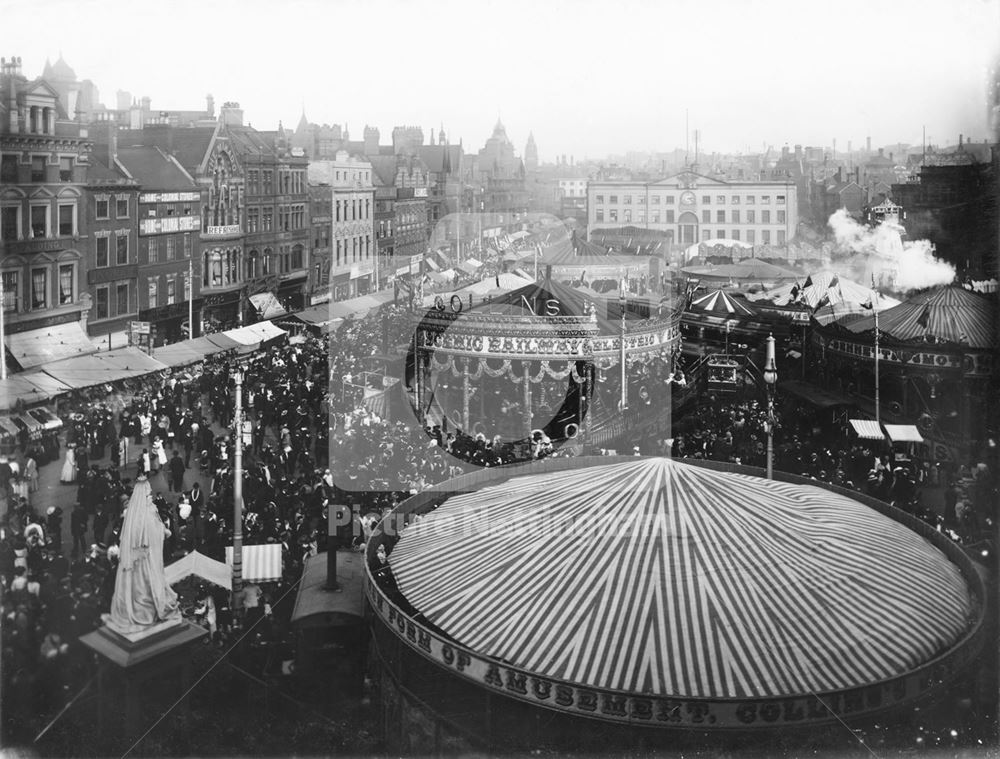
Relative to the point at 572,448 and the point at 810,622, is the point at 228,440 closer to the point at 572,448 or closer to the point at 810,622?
the point at 572,448

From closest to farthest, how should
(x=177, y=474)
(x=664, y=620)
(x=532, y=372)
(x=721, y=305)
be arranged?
(x=664, y=620), (x=177, y=474), (x=532, y=372), (x=721, y=305)

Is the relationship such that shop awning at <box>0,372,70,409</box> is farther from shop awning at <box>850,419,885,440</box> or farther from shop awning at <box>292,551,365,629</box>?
shop awning at <box>850,419,885,440</box>

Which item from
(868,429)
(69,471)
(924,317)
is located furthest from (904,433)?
(69,471)

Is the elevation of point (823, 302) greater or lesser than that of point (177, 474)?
greater

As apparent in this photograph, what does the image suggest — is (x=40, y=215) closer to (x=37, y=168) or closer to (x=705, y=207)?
(x=37, y=168)

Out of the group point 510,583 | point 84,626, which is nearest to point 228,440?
point 84,626

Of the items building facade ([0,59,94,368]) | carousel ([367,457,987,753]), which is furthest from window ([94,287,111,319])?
carousel ([367,457,987,753])

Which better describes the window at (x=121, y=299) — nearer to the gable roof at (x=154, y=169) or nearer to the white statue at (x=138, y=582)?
the gable roof at (x=154, y=169)
